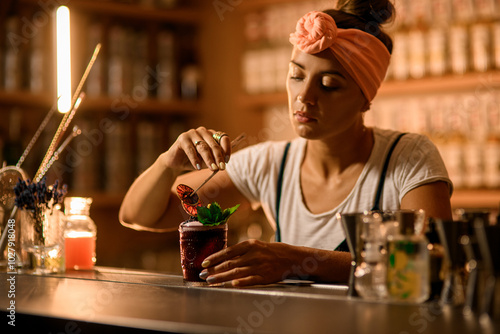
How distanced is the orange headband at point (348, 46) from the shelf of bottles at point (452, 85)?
1.40 meters

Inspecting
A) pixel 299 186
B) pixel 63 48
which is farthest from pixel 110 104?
pixel 299 186

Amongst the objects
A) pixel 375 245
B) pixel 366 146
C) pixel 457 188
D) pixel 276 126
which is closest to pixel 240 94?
pixel 276 126

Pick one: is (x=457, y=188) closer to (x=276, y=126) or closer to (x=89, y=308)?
(x=276, y=126)

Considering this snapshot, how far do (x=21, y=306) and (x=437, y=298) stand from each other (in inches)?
25.9

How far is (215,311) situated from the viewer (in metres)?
0.90

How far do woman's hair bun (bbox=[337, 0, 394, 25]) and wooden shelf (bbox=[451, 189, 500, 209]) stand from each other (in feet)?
4.76

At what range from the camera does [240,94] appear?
3.34 m

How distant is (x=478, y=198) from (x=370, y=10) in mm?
1520

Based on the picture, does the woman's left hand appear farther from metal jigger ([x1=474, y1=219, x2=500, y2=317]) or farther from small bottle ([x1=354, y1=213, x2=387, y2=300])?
metal jigger ([x1=474, y1=219, x2=500, y2=317])

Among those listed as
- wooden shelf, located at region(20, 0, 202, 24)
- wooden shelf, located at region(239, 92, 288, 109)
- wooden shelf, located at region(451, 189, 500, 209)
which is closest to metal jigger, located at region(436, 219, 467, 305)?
wooden shelf, located at region(451, 189, 500, 209)

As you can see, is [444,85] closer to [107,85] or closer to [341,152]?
[341,152]

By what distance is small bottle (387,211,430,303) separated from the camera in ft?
3.08

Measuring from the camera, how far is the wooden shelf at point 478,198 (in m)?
2.77

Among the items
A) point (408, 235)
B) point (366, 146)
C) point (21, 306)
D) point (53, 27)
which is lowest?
point (21, 306)
